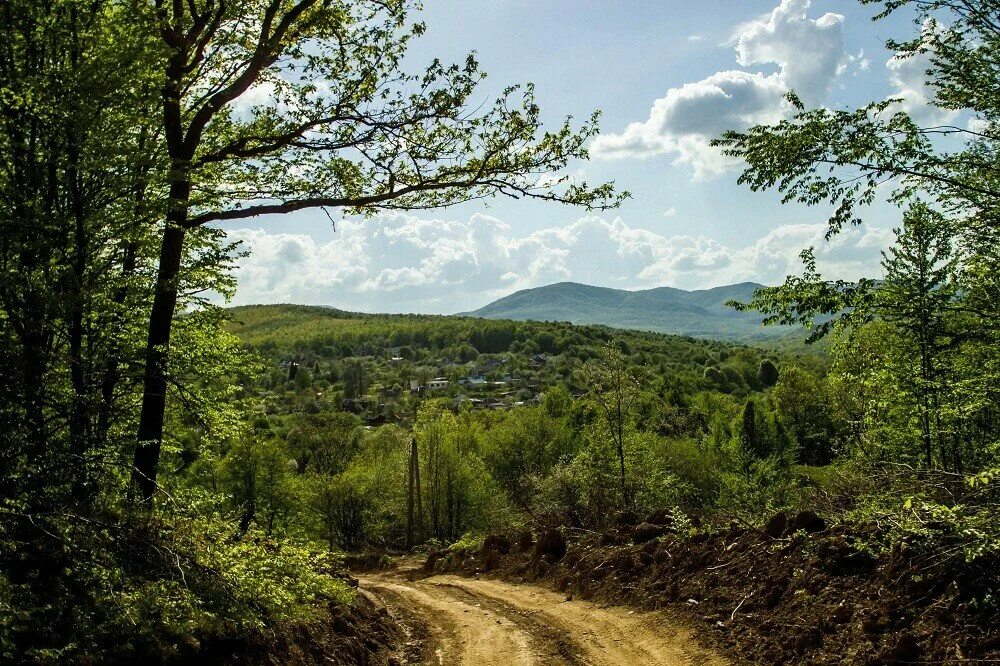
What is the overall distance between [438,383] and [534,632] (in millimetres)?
152467

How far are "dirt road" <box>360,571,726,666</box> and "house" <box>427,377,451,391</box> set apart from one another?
13774 centimetres

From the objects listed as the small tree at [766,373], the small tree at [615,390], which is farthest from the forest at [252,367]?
the small tree at [766,373]

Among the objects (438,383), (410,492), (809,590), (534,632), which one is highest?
(809,590)

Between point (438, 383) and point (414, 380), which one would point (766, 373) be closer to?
point (438, 383)

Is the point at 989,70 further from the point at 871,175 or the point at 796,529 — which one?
the point at 796,529

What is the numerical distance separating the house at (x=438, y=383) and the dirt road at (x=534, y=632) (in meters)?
138

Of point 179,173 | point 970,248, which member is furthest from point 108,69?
point 970,248

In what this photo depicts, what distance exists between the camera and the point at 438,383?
162m

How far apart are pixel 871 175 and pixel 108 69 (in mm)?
9639

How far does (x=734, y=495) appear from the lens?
32469 millimetres

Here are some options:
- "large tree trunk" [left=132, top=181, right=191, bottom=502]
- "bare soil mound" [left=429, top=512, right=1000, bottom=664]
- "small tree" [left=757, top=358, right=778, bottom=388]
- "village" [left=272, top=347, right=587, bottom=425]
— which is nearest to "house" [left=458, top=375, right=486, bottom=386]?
"village" [left=272, top=347, right=587, bottom=425]

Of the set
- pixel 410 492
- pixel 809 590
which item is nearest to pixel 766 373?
pixel 410 492

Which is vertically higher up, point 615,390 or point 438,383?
point 615,390

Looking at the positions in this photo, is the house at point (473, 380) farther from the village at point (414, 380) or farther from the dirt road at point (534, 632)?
the dirt road at point (534, 632)
